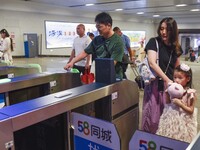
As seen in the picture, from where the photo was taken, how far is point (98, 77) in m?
1.70

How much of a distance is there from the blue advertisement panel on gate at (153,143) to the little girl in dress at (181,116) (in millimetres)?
730

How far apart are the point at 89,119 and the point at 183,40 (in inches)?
737

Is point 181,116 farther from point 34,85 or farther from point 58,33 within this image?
point 58,33

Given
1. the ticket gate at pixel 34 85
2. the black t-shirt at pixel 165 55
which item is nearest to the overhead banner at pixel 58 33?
the ticket gate at pixel 34 85

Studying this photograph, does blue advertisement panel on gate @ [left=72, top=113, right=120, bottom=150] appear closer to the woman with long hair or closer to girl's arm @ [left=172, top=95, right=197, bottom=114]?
girl's arm @ [left=172, top=95, right=197, bottom=114]

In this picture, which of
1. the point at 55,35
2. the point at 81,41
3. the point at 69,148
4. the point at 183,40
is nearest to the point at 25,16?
the point at 55,35

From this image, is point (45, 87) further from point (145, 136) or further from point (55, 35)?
point (55, 35)

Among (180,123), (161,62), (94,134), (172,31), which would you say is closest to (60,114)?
(94,134)

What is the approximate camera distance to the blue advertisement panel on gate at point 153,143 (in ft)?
2.84

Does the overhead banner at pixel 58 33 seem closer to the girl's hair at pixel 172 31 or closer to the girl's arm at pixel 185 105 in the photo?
the girl's hair at pixel 172 31

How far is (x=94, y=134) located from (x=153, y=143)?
1.03 feet

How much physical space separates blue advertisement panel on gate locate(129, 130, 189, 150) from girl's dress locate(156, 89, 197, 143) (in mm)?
728

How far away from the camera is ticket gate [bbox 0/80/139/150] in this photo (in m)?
1.10

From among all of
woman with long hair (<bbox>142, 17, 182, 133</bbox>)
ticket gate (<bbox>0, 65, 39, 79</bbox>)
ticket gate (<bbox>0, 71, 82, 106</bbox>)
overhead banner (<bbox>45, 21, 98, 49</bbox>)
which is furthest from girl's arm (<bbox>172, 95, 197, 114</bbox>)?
overhead banner (<bbox>45, 21, 98, 49</bbox>)
